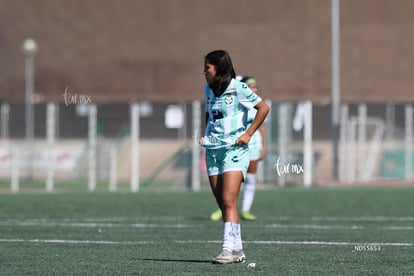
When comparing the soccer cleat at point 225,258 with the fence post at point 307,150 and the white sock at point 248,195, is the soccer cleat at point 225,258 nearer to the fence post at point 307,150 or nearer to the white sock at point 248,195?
the white sock at point 248,195

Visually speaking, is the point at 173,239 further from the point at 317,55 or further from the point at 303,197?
the point at 317,55

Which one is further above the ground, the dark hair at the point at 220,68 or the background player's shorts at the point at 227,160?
the dark hair at the point at 220,68

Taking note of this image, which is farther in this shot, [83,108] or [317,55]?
[317,55]

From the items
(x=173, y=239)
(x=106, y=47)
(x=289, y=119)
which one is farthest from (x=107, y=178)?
(x=173, y=239)

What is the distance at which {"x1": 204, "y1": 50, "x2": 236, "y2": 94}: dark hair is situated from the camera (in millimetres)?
12344

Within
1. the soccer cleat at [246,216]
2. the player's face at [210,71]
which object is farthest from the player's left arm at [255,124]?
the soccer cleat at [246,216]

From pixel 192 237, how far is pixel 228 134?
3.82m

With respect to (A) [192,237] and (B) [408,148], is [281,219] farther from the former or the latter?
(B) [408,148]

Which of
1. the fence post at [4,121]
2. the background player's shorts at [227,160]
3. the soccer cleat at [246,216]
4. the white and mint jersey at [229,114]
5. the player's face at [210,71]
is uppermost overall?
the fence post at [4,121]

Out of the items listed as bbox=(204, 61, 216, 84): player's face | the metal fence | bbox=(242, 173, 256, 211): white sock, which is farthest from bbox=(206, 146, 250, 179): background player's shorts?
the metal fence

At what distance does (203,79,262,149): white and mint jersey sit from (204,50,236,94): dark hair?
105 mm

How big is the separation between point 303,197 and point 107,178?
9.59 m

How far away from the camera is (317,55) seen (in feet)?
170

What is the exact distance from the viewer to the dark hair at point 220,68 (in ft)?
40.5
